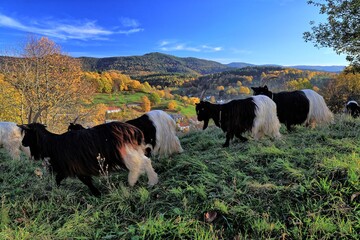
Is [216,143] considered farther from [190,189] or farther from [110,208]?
[110,208]

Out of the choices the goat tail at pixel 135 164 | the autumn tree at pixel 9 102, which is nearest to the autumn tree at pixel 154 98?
the autumn tree at pixel 9 102

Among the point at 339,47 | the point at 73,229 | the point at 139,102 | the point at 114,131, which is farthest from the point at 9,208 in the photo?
the point at 139,102

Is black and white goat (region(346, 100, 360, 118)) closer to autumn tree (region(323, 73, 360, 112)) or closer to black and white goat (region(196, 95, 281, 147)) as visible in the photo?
black and white goat (region(196, 95, 281, 147))

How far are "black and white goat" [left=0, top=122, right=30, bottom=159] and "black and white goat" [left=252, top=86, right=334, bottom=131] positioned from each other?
7.07m

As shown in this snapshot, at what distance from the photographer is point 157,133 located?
5.81 metres

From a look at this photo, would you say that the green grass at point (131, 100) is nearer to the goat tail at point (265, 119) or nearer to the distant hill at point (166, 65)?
the distant hill at point (166, 65)

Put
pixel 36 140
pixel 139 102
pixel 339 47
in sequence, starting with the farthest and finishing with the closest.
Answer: pixel 139 102 → pixel 339 47 → pixel 36 140

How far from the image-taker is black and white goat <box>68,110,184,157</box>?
19.0 ft

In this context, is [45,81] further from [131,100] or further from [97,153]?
[131,100]

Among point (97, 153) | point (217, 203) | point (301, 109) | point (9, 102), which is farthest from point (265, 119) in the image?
point (9, 102)

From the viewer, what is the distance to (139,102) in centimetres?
7162

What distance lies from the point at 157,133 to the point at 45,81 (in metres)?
20.0

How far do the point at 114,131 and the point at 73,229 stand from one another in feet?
5.31

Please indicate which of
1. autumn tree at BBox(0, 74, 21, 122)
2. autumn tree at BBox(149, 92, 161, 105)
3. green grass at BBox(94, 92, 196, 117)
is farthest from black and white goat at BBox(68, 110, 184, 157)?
autumn tree at BBox(149, 92, 161, 105)
